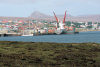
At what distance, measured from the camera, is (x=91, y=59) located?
18672 millimetres

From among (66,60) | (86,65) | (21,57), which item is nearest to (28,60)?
(21,57)

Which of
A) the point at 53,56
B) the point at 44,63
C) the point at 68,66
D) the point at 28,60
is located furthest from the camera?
the point at 53,56

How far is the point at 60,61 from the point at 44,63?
1.25m

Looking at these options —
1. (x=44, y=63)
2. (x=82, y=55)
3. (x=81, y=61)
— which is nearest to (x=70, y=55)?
(x=82, y=55)

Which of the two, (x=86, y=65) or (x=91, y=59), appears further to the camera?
(x=91, y=59)

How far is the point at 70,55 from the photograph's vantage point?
2036 cm

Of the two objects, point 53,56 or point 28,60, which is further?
point 53,56

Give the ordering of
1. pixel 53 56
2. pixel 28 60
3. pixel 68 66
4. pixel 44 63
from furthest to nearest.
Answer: pixel 53 56 < pixel 28 60 < pixel 44 63 < pixel 68 66

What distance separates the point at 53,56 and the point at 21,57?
2.33m

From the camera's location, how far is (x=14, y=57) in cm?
1952

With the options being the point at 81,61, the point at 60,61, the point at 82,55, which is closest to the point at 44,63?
the point at 60,61

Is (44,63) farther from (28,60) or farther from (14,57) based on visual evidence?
(14,57)

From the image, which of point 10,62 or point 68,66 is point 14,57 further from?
point 68,66

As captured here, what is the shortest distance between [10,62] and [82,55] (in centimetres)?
590
